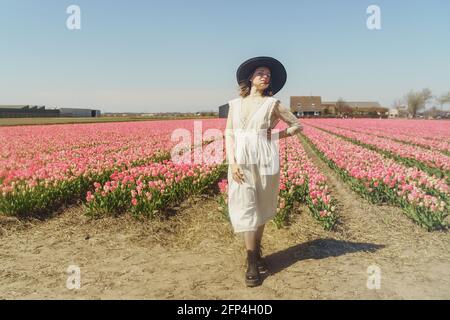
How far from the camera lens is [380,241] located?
498 cm

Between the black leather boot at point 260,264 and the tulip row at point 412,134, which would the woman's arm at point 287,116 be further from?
the tulip row at point 412,134

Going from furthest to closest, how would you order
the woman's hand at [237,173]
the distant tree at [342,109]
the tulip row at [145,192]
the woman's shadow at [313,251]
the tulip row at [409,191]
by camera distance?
the distant tree at [342,109] → the tulip row at [145,192] → the tulip row at [409,191] → the woman's shadow at [313,251] → the woman's hand at [237,173]

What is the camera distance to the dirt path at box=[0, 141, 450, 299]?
352 cm

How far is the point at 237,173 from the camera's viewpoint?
350 cm

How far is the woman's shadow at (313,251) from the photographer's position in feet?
14.0

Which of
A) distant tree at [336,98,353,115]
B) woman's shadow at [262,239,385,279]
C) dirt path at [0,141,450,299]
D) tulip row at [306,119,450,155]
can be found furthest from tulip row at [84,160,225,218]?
distant tree at [336,98,353,115]

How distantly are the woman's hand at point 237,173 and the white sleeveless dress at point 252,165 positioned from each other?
4 cm

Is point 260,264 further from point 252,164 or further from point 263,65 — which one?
point 263,65

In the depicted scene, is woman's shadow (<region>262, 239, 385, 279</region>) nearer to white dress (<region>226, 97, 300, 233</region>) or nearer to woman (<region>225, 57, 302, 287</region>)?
woman (<region>225, 57, 302, 287</region>)

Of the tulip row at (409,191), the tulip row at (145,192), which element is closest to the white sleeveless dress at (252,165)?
the tulip row at (145,192)

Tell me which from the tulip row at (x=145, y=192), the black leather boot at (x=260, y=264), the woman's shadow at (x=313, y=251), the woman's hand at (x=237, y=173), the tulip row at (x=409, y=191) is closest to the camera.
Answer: the woman's hand at (x=237, y=173)

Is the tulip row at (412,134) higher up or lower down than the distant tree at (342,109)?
lower down
